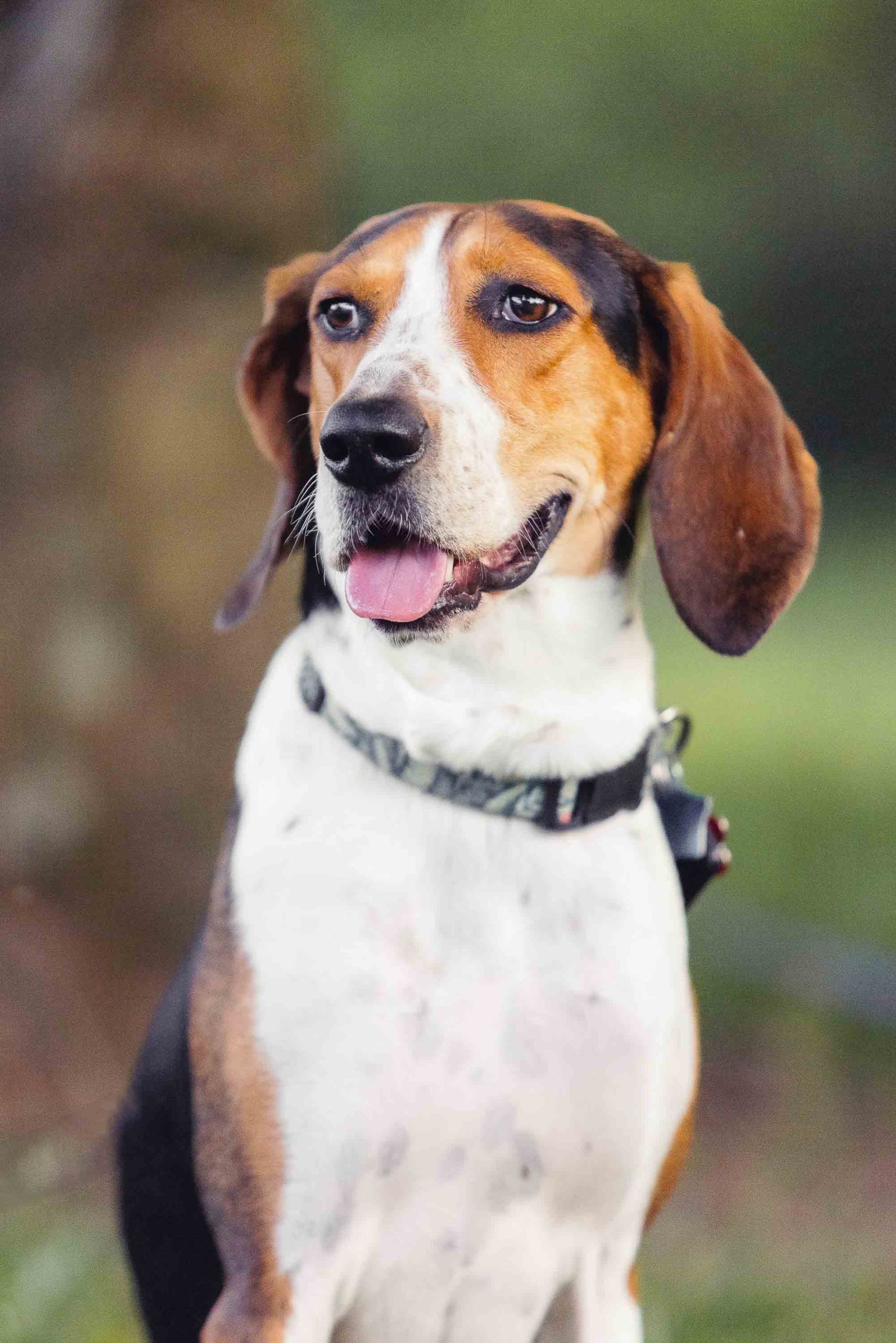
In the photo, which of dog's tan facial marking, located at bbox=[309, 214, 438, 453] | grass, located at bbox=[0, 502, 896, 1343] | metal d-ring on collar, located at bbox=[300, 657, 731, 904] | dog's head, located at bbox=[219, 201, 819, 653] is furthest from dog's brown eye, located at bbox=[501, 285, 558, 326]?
grass, located at bbox=[0, 502, 896, 1343]

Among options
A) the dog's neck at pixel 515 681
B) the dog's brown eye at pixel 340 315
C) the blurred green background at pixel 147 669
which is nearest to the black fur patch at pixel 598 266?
the dog's brown eye at pixel 340 315

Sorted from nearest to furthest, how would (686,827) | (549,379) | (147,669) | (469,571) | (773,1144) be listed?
(469,571)
(549,379)
(686,827)
(147,669)
(773,1144)

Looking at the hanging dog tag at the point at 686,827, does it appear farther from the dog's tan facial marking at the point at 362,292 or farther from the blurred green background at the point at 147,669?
the blurred green background at the point at 147,669

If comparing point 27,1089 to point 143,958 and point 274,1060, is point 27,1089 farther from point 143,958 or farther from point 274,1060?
point 274,1060

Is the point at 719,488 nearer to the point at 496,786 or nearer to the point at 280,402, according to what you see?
the point at 496,786

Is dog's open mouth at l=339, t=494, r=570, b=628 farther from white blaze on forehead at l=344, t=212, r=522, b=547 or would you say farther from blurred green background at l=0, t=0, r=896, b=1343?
blurred green background at l=0, t=0, r=896, b=1343

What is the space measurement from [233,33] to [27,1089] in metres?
3.07

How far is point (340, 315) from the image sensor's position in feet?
7.96

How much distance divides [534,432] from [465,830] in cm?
60

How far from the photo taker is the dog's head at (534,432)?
7.13ft

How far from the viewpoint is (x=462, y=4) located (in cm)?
1174

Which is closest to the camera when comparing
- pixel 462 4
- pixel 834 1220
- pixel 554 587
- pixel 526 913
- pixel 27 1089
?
pixel 526 913

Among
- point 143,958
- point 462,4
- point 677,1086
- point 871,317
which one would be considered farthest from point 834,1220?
point 871,317

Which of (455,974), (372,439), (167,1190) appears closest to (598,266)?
(372,439)
